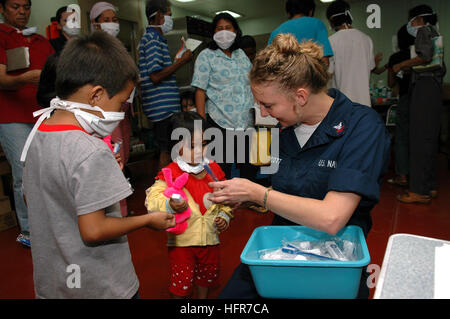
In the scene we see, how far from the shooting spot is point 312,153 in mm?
1142

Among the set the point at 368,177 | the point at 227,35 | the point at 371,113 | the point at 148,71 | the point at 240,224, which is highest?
the point at 227,35

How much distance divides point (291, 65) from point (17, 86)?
6.62ft

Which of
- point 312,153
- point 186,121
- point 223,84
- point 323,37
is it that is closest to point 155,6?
point 223,84

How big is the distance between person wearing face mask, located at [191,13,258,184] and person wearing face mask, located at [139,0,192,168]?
0.17 meters

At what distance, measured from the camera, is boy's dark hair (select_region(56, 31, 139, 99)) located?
975 millimetres

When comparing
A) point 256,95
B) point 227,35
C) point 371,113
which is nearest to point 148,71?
point 227,35

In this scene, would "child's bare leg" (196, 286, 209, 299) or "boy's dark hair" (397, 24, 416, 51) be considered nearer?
"child's bare leg" (196, 286, 209, 299)

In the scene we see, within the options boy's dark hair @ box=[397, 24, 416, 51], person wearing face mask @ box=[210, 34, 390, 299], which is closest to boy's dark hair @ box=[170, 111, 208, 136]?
person wearing face mask @ box=[210, 34, 390, 299]

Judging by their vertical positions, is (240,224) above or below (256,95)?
below

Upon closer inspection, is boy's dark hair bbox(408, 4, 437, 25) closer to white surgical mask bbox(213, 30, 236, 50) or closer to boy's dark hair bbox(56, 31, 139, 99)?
white surgical mask bbox(213, 30, 236, 50)

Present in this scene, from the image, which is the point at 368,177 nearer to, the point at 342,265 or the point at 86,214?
the point at 342,265

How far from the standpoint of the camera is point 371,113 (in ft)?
3.64

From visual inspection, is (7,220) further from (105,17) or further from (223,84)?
(223,84)
